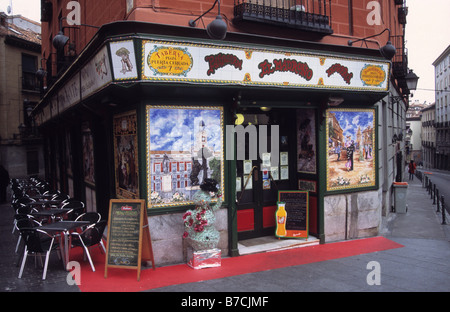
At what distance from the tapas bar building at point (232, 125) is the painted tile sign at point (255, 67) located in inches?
0.9

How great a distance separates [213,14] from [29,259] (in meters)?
6.26

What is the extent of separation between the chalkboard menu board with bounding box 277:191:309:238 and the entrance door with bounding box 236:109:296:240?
380mm

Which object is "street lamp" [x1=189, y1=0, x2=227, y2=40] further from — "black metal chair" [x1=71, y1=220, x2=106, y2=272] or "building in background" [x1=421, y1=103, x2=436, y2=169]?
"building in background" [x1=421, y1=103, x2=436, y2=169]

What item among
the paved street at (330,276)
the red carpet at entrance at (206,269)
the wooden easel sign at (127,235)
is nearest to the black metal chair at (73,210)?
the red carpet at entrance at (206,269)

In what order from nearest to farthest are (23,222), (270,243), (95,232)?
(95,232)
(23,222)
(270,243)

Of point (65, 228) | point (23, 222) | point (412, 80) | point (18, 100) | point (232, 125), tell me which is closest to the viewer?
point (65, 228)

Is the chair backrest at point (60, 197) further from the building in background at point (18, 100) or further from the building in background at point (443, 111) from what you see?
the building in background at point (443, 111)

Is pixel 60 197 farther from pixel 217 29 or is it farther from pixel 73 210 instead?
pixel 217 29

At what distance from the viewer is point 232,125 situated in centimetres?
768

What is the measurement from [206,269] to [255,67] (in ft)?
13.2

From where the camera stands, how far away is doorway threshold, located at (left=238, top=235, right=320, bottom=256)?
→ 809cm

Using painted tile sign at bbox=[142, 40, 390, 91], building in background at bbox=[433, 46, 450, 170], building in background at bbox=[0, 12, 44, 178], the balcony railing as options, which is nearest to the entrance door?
painted tile sign at bbox=[142, 40, 390, 91]

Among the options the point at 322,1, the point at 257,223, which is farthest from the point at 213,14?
the point at 257,223

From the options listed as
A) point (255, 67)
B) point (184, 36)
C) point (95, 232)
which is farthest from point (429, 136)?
point (95, 232)
